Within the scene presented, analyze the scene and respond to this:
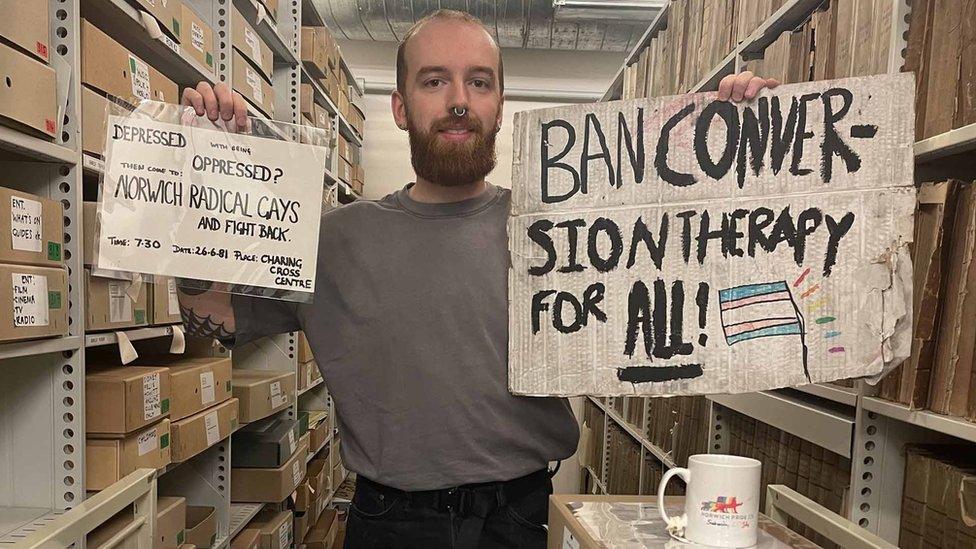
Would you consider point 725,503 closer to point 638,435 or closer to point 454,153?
point 454,153

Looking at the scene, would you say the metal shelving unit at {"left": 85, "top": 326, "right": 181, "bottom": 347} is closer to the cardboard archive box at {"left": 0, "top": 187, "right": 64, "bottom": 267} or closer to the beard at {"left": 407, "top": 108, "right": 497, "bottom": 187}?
the cardboard archive box at {"left": 0, "top": 187, "right": 64, "bottom": 267}

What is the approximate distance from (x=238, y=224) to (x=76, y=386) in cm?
56

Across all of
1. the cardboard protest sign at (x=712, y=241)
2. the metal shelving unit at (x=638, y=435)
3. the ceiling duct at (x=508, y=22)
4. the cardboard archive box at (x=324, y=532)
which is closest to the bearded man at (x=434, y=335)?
the cardboard protest sign at (x=712, y=241)

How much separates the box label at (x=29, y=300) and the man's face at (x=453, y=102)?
633 mm

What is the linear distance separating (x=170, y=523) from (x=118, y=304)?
20.9 inches

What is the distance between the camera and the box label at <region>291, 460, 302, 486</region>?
230 centimetres

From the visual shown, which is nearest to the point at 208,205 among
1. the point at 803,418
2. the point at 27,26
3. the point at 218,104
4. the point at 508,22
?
the point at 218,104

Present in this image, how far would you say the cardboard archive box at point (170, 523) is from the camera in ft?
4.71

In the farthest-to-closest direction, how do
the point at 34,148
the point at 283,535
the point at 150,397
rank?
the point at 283,535, the point at 150,397, the point at 34,148

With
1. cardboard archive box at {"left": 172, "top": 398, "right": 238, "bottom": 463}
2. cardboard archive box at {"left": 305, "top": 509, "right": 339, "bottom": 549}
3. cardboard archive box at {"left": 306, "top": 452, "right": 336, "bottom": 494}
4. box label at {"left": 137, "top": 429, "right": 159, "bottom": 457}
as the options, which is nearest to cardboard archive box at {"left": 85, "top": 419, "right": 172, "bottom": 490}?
box label at {"left": 137, "top": 429, "right": 159, "bottom": 457}

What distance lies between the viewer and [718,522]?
2.33 ft

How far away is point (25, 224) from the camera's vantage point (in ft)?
3.43

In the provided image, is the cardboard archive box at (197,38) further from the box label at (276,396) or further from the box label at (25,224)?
the box label at (276,396)

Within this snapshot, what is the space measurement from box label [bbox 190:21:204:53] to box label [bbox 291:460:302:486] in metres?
1.38
